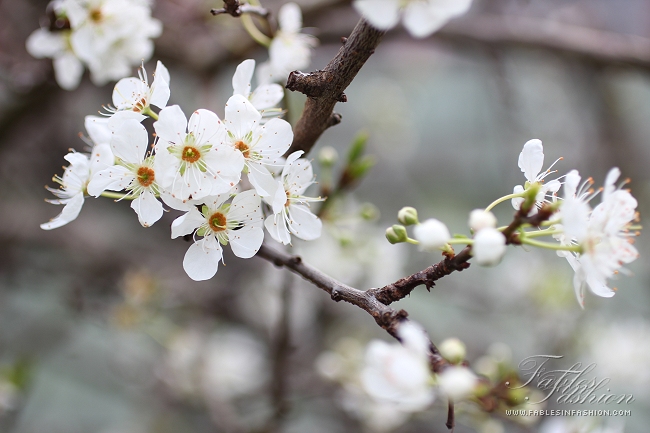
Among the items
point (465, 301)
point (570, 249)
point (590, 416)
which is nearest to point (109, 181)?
point (570, 249)

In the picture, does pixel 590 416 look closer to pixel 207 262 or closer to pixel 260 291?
pixel 207 262

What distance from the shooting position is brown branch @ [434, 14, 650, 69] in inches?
78.4

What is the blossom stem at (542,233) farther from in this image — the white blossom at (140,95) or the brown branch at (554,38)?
the brown branch at (554,38)

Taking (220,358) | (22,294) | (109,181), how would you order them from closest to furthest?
1. (109,181)
2. (220,358)
3. (22,294)

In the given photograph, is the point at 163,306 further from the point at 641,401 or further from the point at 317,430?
the point at 641,401

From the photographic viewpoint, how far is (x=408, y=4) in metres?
0.72

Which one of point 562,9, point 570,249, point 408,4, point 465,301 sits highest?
point 408,4

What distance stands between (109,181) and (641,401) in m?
2.97

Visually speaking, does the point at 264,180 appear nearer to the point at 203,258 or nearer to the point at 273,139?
the point at 273,139

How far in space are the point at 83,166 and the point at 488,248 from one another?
0.69 metres

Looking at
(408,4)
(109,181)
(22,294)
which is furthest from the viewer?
(22,294)

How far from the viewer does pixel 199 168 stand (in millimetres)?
797

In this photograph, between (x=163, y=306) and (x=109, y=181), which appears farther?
(x=163, y=306)

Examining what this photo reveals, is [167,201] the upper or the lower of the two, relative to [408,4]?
lower
